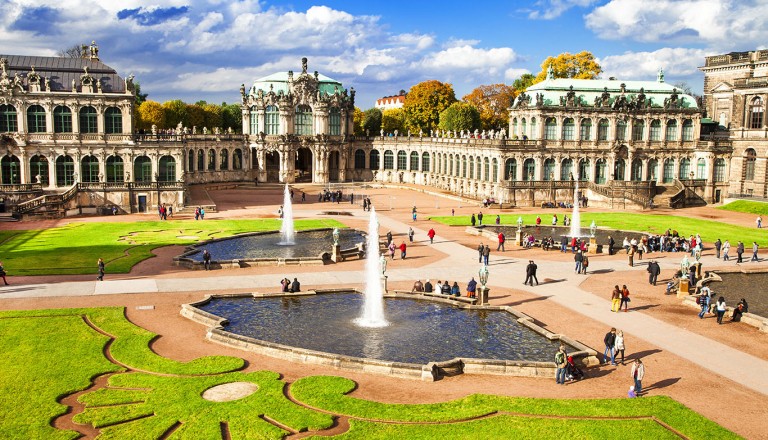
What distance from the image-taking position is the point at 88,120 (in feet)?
286

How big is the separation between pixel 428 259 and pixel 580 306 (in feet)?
53.9

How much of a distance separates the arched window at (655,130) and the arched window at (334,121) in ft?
175

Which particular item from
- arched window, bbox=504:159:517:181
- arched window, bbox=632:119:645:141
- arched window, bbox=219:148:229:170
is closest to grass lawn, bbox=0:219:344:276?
arched window, bbox=504:159:517:181

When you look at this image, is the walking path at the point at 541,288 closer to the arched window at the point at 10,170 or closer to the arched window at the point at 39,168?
the arched window at the point at 39,168

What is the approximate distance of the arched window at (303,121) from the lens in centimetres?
12494

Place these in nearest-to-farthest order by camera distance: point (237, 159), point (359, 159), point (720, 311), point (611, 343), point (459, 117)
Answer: point (611, 343) → point (720, 311) → point (237, 159) → point (359, 159) → point (459, 117)

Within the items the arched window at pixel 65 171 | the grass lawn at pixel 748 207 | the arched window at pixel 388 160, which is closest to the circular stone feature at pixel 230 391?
the arched window at pixel 65 171

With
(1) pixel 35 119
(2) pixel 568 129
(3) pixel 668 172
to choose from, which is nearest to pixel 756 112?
(3) pixel 668 172

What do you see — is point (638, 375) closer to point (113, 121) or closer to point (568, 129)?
point (113, 121)

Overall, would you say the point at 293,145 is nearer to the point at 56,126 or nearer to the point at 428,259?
the point at 56,126

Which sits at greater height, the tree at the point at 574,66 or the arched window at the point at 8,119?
the tree at the point at 574,66

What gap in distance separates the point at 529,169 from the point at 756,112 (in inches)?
1286

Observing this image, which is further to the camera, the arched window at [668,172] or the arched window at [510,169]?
the arched window at [668,172]

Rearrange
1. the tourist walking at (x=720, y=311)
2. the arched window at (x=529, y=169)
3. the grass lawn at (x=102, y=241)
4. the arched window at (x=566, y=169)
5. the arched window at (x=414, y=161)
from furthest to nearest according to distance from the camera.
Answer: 1. the arched window at (x=414, y=161)
2. the arched window at (x=566, y=169)
3. the arched window at (x=529, y=169)
4. the grass lawn at (x=102, y=241)
5. the tourist walking at (x=720, y=311)
